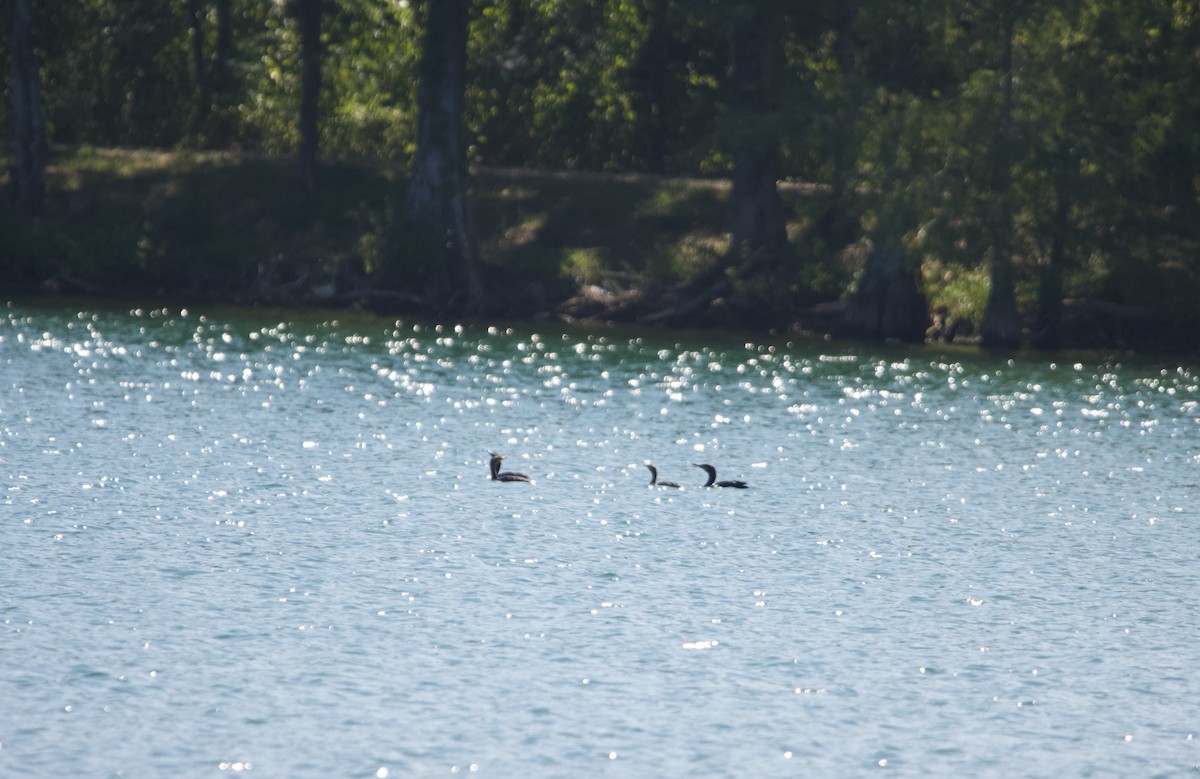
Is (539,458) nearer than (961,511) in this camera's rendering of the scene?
No

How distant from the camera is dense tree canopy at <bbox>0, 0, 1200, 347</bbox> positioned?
156 feet

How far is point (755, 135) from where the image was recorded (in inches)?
2000

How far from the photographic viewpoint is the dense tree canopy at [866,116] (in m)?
47.4

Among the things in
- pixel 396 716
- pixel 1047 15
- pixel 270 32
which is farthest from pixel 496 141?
pixel 396 716

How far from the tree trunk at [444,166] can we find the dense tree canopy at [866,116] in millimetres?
685

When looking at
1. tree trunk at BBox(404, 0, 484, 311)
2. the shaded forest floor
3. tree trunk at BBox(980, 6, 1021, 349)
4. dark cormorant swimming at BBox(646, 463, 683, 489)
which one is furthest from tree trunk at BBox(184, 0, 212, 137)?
dark cormorant swimming at BBox(646, 463, 683, 489)

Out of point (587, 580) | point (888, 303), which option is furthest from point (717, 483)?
point (888, 303)

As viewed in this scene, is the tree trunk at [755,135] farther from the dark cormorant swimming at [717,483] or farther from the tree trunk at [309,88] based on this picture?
the dark cormorant swimming at [717,483]

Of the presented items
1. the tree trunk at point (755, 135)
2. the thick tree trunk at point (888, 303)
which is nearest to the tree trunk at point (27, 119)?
the tree trunk at point (755, 135)

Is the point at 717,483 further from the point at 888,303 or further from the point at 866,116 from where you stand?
the point at 888,303

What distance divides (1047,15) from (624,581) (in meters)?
31.7

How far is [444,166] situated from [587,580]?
36.3m

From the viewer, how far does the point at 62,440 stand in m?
29.5

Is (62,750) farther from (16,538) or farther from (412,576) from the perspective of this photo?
(16,538)
